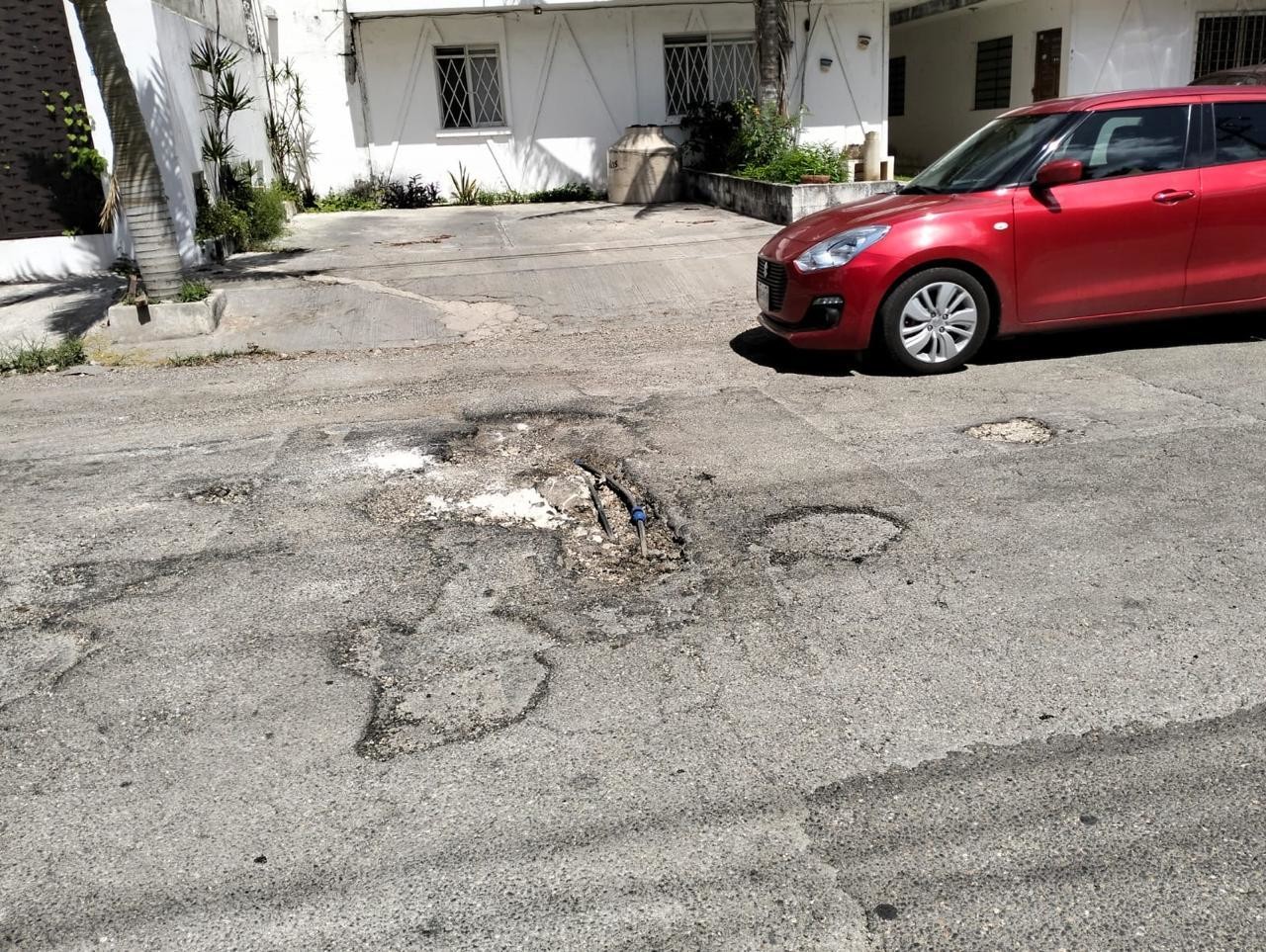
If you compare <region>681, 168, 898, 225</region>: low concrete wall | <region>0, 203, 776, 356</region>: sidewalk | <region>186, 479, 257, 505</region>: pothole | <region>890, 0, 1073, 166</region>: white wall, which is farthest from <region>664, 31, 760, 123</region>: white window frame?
<region>186, 479, 257, 505</region>: pothole

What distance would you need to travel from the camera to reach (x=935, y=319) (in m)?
7.17

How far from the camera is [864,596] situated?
4.15m

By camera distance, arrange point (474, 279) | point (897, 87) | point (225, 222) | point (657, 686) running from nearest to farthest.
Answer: point (657, 686) → point (474, 279) → point (225, 222) → point (897, 87)

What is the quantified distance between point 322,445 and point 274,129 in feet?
45.6

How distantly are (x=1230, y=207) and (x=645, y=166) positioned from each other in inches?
471

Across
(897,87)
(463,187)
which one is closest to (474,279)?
(463,187)

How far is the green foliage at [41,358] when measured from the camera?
348 inches

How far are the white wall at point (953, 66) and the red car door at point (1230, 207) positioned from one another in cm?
1323

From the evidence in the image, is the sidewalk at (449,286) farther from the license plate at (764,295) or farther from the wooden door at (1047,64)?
the wooden door at (1047,64)

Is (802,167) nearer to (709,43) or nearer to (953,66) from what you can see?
(709,43)

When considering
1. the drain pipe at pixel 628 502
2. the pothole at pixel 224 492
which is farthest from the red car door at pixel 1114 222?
the pothole at pixel 224 492

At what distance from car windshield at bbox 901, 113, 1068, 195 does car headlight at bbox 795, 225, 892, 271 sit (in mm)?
824

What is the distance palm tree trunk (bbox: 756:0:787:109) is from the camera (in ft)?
51.6

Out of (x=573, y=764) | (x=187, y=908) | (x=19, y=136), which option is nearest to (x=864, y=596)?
(x=573, y=764)
